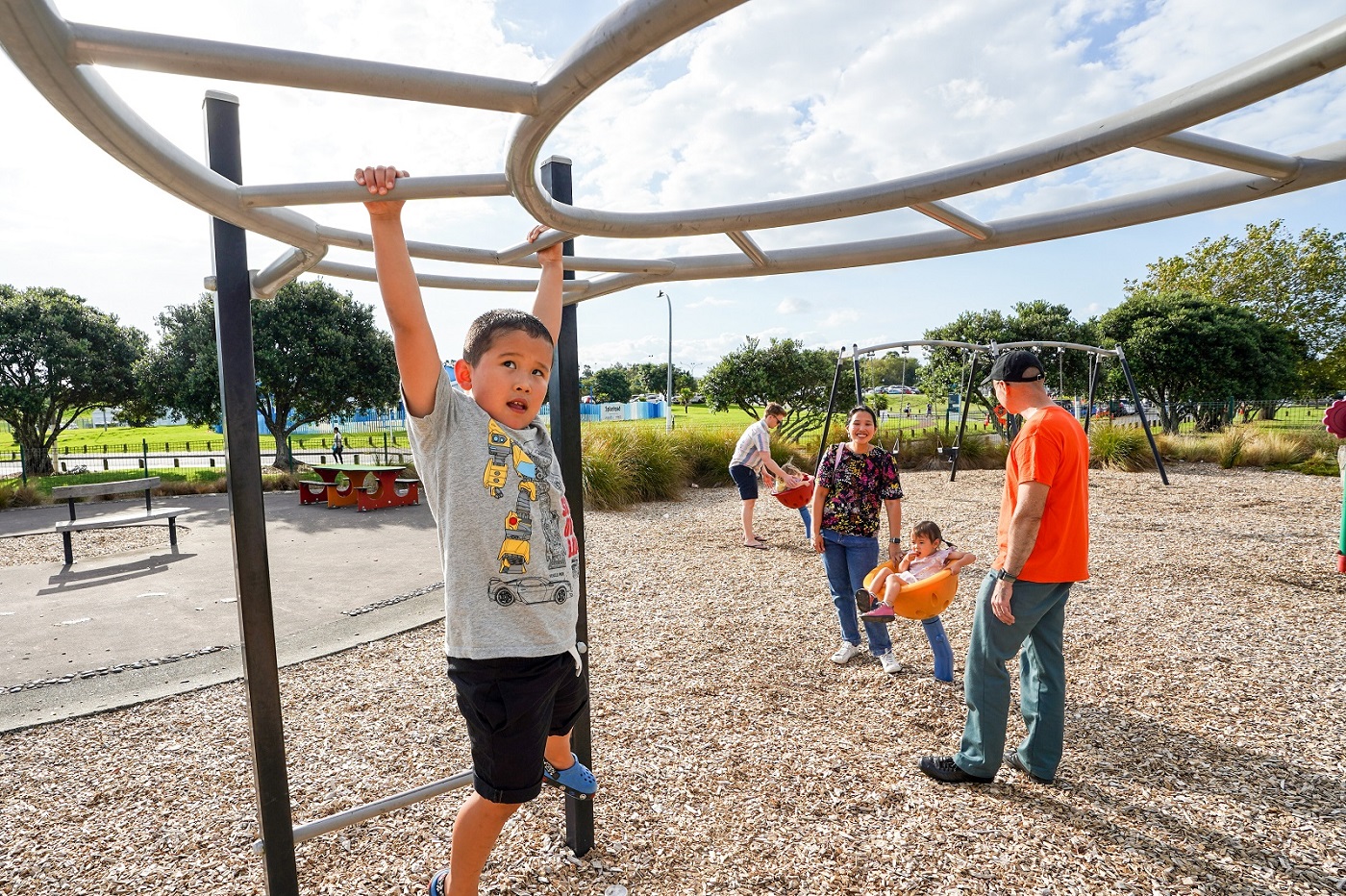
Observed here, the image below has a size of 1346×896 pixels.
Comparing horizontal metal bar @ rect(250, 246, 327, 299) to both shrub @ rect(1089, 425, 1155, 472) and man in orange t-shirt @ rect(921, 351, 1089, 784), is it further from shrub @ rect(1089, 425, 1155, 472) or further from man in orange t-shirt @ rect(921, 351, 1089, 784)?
shrub @ rect(1089, 425, 1155, 472)

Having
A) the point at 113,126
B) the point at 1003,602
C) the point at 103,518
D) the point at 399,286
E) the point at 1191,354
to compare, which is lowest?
the point at 103,518

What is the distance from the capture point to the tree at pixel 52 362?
47.5ft

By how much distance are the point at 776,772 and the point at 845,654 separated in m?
1.47

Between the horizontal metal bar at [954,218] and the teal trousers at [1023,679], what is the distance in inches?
65.7

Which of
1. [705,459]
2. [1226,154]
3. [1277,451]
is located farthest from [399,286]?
[1277,451]

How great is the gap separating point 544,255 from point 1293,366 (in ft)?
112

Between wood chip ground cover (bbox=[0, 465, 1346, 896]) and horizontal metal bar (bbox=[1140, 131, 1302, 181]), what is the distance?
222 cm

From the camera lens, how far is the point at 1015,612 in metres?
2.69

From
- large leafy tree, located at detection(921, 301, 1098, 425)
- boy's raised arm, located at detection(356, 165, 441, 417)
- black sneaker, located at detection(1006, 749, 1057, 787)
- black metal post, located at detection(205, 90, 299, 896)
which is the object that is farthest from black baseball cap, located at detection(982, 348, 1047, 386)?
large leafy tree, located at detection(921, 301, 1098, 425)

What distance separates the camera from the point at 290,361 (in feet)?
55.2

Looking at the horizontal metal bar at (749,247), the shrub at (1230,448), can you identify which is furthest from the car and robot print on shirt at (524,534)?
the shrub at (1230,448)

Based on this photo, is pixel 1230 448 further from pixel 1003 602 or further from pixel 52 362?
pixel 52 362

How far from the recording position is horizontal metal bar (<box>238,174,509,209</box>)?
4.19 feet

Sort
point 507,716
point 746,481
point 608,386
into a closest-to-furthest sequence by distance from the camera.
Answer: point 507,716, point 746,481, point 608,386
